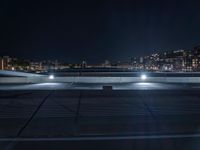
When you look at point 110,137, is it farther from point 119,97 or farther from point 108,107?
point 119,97

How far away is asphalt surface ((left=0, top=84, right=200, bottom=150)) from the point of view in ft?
35.1

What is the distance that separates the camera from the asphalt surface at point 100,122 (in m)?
10.7

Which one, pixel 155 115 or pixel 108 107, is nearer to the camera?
pixel 155 115

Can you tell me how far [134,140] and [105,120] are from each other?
349 cm

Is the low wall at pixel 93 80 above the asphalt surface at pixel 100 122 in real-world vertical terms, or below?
below

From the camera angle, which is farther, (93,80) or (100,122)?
(93,80)

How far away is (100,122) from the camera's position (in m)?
14.1

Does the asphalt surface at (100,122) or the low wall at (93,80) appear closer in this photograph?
the asphalt surface at (100,122)

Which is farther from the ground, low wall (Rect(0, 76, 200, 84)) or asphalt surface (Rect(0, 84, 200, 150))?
asphalt surface (Rect(0, 84, 200, 150))

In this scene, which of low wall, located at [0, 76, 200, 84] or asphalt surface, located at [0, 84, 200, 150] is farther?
low wall, located at [0, 76, 200, 84]

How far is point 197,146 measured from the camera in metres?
10.0

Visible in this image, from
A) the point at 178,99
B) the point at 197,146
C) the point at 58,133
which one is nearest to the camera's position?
the point at 197,146

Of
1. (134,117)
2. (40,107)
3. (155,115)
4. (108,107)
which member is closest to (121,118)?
(134,117)

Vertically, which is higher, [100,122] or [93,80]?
[100,122]
